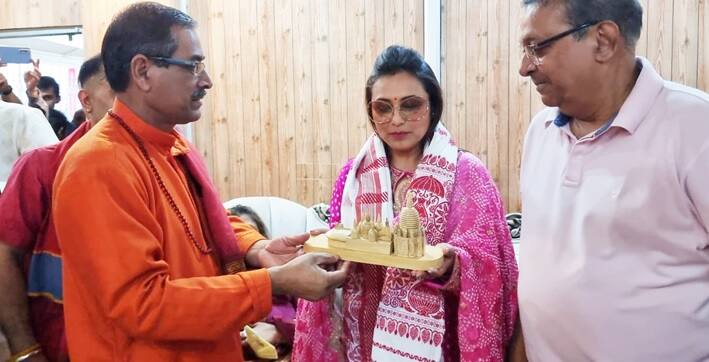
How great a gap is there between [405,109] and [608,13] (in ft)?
2.30

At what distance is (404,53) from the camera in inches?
77.1

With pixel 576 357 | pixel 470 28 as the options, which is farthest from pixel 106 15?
pixel 576 357

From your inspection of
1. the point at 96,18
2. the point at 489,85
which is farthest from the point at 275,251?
the point at 96,18

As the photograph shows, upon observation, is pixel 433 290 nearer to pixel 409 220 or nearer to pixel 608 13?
pixel 409 220

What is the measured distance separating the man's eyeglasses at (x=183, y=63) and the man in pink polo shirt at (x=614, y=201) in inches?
33.2

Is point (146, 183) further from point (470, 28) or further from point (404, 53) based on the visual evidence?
point (470, 28)

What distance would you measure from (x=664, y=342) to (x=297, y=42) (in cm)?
405

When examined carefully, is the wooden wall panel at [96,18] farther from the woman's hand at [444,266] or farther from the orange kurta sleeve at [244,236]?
the woman's hand at [444,266]

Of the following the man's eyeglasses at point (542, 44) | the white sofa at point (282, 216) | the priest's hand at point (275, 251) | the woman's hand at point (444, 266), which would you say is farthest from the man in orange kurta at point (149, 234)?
the white sofa at point (282, 216)

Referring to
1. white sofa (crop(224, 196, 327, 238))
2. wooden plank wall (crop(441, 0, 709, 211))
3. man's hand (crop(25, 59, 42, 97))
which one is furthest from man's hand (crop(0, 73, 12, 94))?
wooden plank wall (crop(441, 0, 709, 211))

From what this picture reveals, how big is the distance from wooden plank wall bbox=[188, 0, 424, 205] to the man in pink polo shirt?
10.4 ft

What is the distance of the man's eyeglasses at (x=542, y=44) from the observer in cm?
140

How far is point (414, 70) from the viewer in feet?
6.37

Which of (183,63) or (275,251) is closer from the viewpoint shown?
(183,63)
